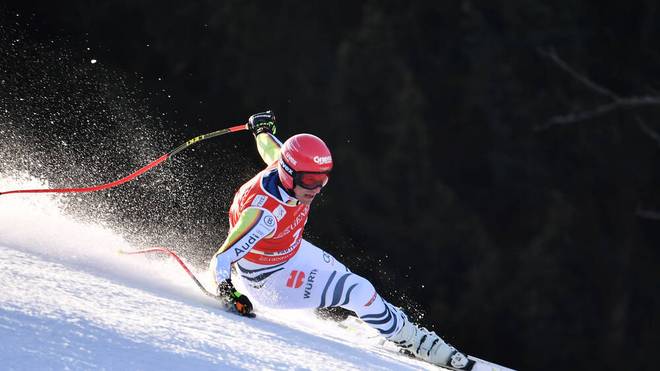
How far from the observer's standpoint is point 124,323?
11.4 feet

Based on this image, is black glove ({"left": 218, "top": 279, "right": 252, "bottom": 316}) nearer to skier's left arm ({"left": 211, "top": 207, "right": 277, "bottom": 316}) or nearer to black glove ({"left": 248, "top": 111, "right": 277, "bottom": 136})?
skier's left arm ({"left": 211, "top": 207, "right": 277, "bottom": 316})

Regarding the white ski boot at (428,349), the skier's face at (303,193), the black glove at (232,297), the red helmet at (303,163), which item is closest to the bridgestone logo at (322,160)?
the red helmet at (303,163)

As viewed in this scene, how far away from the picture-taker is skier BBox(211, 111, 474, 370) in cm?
422

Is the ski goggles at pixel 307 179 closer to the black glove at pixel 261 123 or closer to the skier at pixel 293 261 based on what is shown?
the skier at pixel 293 261

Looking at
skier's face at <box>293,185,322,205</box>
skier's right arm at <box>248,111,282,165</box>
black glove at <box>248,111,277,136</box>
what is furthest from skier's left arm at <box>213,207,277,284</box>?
black glove at <box>248,111,277,136</box>

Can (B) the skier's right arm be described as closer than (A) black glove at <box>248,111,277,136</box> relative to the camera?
Yes

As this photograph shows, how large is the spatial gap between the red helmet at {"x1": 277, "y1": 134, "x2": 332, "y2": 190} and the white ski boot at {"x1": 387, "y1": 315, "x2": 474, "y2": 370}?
852 millimetres

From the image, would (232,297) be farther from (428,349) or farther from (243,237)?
(428,349)

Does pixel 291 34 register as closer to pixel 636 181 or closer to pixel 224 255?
pixel 636 181

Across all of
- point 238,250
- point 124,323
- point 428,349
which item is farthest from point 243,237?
point 428,349

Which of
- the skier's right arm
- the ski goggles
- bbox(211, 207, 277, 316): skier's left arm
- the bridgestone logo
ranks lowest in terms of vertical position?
bbox(211, 207, 277, 316): skier's left arm

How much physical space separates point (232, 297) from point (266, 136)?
1.30 metres

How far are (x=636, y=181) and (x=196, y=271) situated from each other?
970 cm

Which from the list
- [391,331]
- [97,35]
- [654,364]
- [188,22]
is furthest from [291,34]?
[391,331]
